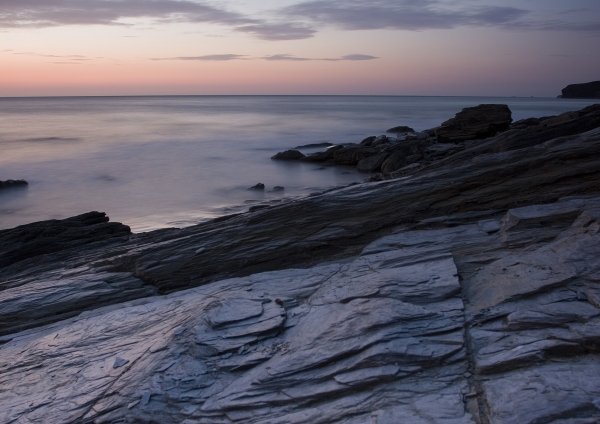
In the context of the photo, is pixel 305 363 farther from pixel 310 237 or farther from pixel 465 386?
pixel 310 237

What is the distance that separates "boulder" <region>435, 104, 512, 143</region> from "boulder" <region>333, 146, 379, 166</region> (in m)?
5.66

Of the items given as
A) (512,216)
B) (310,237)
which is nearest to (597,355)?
(512,216)

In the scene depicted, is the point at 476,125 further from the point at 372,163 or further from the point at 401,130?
the point at 401,130

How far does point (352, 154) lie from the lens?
30.2 meters

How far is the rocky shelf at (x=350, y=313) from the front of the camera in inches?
187

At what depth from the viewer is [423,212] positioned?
877 centimetres

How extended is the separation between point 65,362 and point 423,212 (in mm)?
5624

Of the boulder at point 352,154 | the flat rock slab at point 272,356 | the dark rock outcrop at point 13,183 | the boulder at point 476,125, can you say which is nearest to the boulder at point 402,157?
the boulder at point 352,154

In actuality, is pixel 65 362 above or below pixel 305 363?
below

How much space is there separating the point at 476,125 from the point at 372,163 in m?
9.79

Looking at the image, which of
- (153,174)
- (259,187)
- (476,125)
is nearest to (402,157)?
(259,187)

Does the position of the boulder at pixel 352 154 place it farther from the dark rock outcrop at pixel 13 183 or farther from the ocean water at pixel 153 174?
the dark rock outcrop at pixel 13 183

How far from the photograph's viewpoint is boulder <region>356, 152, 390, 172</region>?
27.4 m

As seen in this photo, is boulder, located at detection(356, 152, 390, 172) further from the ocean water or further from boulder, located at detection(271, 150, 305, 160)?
boulder, located at detection(271, 150, 305, 160)
